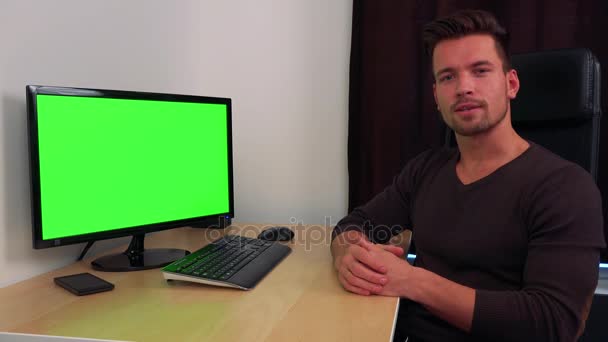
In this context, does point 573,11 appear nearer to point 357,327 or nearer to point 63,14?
point 357,327

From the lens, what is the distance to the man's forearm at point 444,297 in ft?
3.24

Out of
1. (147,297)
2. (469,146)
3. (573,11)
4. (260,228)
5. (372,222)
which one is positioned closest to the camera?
(147,297)

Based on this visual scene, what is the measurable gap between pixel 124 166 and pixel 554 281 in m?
1.01

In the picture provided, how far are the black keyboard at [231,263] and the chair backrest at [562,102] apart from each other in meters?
0.78

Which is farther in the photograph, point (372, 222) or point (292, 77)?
point (292, 77)

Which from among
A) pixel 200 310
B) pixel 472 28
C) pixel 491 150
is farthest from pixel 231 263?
pixel 472 28

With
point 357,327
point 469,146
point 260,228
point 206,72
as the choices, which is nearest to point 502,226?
point 469,146

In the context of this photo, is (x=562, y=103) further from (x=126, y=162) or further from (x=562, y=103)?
(x=126, y=162)

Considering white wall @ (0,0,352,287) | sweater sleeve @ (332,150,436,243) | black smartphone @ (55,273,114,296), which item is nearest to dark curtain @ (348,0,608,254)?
white wall @ (0,0,352,287)

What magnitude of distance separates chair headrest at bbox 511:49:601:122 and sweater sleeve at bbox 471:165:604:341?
376mm

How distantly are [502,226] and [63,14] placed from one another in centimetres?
120

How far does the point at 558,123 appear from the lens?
135 centimetres

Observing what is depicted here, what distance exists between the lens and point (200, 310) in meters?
0.96

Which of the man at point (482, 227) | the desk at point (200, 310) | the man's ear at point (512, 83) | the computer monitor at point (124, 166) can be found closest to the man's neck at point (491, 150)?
the man at point (482, 227)
